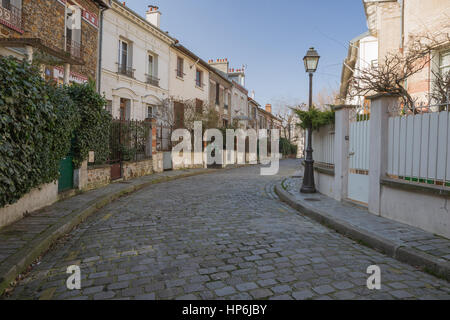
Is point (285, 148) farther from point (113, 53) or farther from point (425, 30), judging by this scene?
point (425, 30)

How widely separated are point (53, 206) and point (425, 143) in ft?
21.8

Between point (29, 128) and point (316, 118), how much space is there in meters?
6.16

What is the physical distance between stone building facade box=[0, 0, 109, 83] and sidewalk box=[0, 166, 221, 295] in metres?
3.56

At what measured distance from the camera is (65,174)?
24.6 feet

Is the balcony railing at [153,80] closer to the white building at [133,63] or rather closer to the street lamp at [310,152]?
the white building at [133,63]

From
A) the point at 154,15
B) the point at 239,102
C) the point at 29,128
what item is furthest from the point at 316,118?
the point at 239,102

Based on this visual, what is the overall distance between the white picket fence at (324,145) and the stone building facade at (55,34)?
7239 millimetres

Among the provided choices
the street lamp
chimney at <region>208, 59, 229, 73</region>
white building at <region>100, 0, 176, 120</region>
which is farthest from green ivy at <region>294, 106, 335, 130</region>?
chimney at <region>208, 59, 229, 73</region>

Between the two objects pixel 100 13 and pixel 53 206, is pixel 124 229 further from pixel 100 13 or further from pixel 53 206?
pixel 100 13

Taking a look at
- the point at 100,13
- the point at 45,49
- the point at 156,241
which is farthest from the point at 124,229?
the point at 100,13

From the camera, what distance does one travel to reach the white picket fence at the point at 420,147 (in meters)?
4.44

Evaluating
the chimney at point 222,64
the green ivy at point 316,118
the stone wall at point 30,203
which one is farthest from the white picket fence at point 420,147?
the chimney at point 222,64

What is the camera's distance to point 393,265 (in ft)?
12.1
